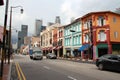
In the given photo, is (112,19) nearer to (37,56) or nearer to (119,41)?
(119,41)

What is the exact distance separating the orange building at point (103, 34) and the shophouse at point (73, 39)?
17.8 feet

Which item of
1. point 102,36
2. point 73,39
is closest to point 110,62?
point 102,36

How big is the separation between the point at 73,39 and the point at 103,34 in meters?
13.3

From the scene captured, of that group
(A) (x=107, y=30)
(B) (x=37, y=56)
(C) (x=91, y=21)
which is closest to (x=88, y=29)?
(C) (x=91, y=21)

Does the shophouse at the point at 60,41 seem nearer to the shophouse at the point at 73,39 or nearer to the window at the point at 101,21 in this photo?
the shophouse at the point at 73,39

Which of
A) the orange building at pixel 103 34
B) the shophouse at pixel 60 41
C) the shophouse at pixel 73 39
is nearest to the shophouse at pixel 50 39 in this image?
the shophouse at pixel 60 41

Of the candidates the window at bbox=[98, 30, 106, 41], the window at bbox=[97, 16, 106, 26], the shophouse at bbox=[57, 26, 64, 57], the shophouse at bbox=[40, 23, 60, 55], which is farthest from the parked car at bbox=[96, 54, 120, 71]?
the shophouse at bbox=[40, 23, 60, 55]

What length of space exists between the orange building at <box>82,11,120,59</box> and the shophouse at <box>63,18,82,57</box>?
5.43 meters

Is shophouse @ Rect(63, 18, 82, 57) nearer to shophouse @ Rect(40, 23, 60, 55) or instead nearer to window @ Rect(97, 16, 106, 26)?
→ window @ Rect(97, 16, 106, 26)

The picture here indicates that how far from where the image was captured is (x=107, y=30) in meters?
46.7

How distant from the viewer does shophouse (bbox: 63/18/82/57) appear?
55.6 metres

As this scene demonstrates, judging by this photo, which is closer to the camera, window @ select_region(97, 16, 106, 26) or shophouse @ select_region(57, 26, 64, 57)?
window @ select_region(97, 16, 106, 26)

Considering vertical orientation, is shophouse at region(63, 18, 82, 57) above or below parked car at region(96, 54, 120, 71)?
above

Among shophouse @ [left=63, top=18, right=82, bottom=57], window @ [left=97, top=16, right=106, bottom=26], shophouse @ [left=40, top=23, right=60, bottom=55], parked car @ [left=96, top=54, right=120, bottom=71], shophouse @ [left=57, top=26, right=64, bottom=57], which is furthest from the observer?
shophouse @ [left=40, top=23, right=60, bottom=55]
